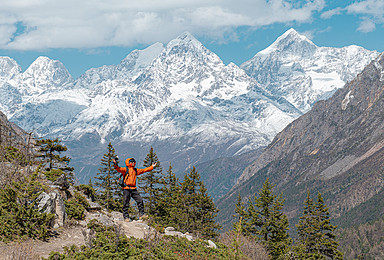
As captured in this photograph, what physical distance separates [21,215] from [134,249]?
5870 mm

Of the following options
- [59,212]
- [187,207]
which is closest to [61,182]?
[59,212]

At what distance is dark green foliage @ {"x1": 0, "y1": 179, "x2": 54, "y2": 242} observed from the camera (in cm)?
1902

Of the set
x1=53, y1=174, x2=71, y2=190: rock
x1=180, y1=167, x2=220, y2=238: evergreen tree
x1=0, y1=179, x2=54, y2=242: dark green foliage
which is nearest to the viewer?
x1=0, y1=179, x2=54, y2=242: dark green foliage

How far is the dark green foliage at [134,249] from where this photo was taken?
16.8 metres

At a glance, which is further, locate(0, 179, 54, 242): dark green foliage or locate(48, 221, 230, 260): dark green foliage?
locate(0, 179, 54, 242): dark green foliage

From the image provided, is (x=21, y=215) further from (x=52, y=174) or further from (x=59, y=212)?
(x=52, y=174)

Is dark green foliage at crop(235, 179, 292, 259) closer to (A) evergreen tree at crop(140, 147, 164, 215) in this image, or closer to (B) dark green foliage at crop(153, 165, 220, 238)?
(B) dark green foliage at crop(153, 165, 220, 238)

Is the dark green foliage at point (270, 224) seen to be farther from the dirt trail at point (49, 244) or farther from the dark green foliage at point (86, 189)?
the dirt trail at point (49, 244)

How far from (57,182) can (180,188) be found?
1005 inches

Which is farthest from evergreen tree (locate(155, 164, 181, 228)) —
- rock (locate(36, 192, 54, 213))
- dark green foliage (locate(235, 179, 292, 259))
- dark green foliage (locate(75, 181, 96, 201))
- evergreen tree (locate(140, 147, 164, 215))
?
rock (locate(36, 192, 54, 213))

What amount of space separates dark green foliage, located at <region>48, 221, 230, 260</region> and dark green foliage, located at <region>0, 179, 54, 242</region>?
2343 millimetres

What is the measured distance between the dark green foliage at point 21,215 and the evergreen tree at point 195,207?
93.7 ft

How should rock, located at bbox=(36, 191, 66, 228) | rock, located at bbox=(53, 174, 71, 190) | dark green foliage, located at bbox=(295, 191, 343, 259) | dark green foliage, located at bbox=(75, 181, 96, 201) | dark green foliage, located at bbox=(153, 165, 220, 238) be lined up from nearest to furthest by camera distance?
rock, located at bbox=(36, 191, 66, 228) < rock, located at bbox=(53, 174, 71, 190) < dark green foliage, located at bbox=(75, 181, 96, 201) < dark green foliage, located at bbox=(295, 191, 343, 259) < dark green foliage, located at bbox=(153, 165, 220, 238)

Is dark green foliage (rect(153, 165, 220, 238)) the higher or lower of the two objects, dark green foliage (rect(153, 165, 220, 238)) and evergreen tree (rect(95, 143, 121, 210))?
the lower
